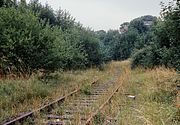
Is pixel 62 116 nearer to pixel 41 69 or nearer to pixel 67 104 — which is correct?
pixel 67 104

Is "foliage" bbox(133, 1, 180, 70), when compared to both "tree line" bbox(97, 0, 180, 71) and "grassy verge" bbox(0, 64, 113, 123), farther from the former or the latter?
"grassy verge" bbox(0, 64, 113, 123)

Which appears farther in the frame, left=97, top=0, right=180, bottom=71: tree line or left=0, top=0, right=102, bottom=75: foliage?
left=0, top=0, right=102, bottom=75: foliage

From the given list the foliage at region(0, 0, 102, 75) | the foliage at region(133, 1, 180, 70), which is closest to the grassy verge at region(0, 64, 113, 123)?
the foliage at region(0, 0, 102, 75)

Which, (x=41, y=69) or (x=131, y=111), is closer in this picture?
(x=131, y=111)

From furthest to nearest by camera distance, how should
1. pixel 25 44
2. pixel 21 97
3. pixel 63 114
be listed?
pixel 25 44 → pixel 21 97 → pixel 63 114

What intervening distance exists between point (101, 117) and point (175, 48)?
7.80 metres

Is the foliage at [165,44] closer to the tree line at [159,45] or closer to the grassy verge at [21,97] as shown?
the tree line at [159,45]

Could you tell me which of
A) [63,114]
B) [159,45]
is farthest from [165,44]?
[63,114]

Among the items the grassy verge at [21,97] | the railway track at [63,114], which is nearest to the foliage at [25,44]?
the grassy verge at [21,97]

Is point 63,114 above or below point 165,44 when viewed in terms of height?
below

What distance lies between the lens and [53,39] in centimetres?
1919

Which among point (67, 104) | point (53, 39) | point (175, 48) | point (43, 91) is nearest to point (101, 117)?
point (67, 104)

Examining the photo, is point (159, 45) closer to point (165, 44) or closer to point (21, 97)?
point (165, 44)

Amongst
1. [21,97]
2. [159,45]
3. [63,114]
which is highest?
[159,45]
